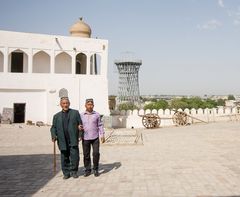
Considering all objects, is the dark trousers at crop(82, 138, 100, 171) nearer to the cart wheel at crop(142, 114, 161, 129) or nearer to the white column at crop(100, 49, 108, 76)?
the cart wheel at crop(142, 114, 161, 129)

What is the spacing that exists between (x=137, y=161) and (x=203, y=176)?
7.57 feet

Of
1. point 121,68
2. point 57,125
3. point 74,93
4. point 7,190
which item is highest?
point 121,68

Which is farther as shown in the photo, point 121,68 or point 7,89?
point 121,68

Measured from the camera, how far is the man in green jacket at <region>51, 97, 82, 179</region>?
6898mm

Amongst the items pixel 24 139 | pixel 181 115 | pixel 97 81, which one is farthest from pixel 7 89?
pixel 181 115

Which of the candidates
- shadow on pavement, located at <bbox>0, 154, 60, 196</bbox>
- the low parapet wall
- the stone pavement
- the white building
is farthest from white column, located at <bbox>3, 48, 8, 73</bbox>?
shadow on pavement, located at <bbox>0, 154, 60, 196</bbox>

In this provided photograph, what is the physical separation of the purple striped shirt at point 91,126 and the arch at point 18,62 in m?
17.7

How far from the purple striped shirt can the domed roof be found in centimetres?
1977

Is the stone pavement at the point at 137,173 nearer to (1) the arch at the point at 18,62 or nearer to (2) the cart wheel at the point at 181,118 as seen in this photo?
(2) the cart wheel at the point at 181,118

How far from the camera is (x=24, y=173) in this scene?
7484mm

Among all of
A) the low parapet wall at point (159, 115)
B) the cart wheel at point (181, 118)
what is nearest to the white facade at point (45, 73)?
the low parapet wall at point (159, 115)

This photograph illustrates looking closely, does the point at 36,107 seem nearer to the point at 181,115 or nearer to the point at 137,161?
the point at 181,115

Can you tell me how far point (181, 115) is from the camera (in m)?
23.8

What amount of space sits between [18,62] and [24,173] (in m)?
17.5
